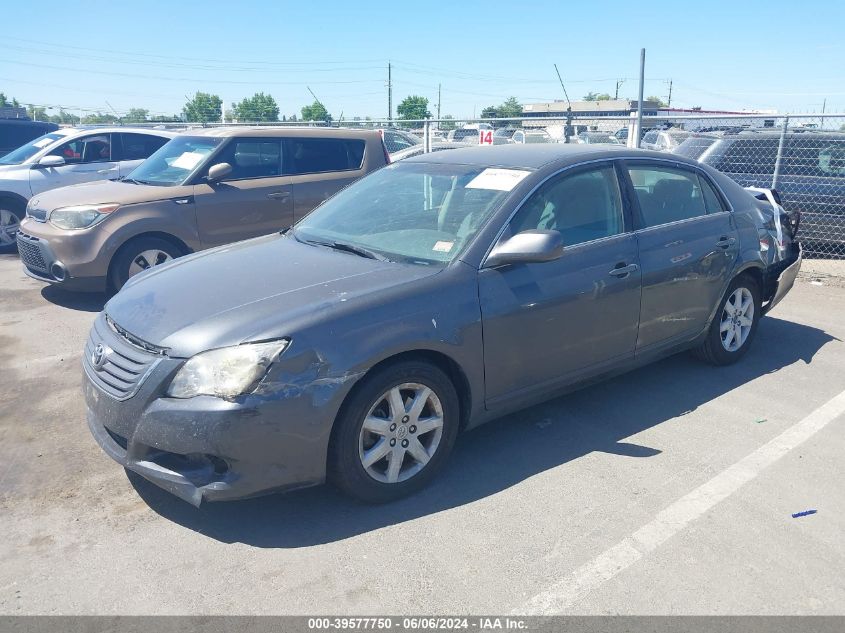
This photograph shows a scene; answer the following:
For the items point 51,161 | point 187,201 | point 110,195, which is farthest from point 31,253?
point 51,161

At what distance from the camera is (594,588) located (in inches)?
113

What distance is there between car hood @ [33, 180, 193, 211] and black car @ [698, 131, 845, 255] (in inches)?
280

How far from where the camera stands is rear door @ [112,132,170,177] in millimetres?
10773

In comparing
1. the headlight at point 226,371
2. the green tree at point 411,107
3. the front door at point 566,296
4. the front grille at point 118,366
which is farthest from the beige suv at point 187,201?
the green tree at point 411,107

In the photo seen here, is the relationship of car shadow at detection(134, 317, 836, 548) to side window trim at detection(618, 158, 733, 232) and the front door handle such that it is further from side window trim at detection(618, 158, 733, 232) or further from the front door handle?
side window trim at detection(618, 158, 733, 232)

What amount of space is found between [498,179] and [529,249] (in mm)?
688

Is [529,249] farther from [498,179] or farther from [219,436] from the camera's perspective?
[219,436]

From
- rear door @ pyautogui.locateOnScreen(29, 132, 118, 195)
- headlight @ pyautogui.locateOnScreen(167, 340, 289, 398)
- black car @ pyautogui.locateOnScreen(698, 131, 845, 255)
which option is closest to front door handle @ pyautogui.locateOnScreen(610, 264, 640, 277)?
headlight @ pyautogui.locateOnScreen(167, 340, 289, 398)

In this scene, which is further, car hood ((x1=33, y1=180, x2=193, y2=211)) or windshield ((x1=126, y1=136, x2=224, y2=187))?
windshield ((x1=126, y1=136, x2=224, y2=187))

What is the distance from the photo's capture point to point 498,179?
163 inches

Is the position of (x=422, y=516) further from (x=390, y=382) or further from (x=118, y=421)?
(x=118, y=421)

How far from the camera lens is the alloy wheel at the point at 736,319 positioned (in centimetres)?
527

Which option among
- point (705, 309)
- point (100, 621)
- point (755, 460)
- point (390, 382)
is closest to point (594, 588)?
point (390, 382)

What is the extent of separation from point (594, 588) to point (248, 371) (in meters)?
1.69
